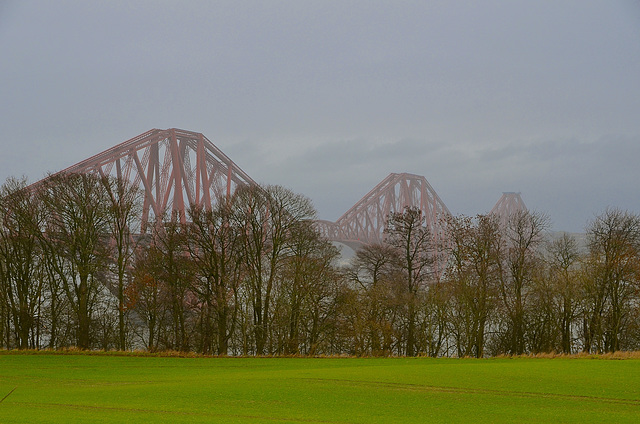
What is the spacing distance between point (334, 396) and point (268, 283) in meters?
21.4

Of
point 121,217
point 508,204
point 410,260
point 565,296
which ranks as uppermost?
point 508,204

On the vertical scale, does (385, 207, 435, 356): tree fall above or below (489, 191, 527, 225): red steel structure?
below

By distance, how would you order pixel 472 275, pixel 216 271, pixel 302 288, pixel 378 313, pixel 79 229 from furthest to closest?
pixel 472 275
pixel 378 313
pixel 302 288
pixel 216 271
pixel 79 229

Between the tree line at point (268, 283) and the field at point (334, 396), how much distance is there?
1169 centimetres

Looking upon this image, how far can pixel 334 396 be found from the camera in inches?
617

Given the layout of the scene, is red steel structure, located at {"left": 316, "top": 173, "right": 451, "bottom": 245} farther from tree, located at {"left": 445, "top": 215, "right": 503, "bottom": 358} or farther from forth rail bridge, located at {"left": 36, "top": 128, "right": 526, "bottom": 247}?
tree, located at {"left": 445, "top": 215, "right": 503, "bottom": 358}

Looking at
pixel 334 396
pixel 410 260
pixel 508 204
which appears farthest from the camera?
pixel 508 204

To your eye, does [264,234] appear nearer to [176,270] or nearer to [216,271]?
[216,271]

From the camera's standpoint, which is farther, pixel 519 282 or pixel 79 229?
pixel 519 282

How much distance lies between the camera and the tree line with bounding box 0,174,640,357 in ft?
113

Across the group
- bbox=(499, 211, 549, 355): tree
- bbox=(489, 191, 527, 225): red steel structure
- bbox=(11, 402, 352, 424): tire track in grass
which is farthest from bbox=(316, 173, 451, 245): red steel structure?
bbox=(11, 402, 352, 424): tire track in grass

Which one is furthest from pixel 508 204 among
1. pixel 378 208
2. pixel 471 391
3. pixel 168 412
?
pixel 168 412

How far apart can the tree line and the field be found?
38.3ft

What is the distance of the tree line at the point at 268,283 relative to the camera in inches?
1358
